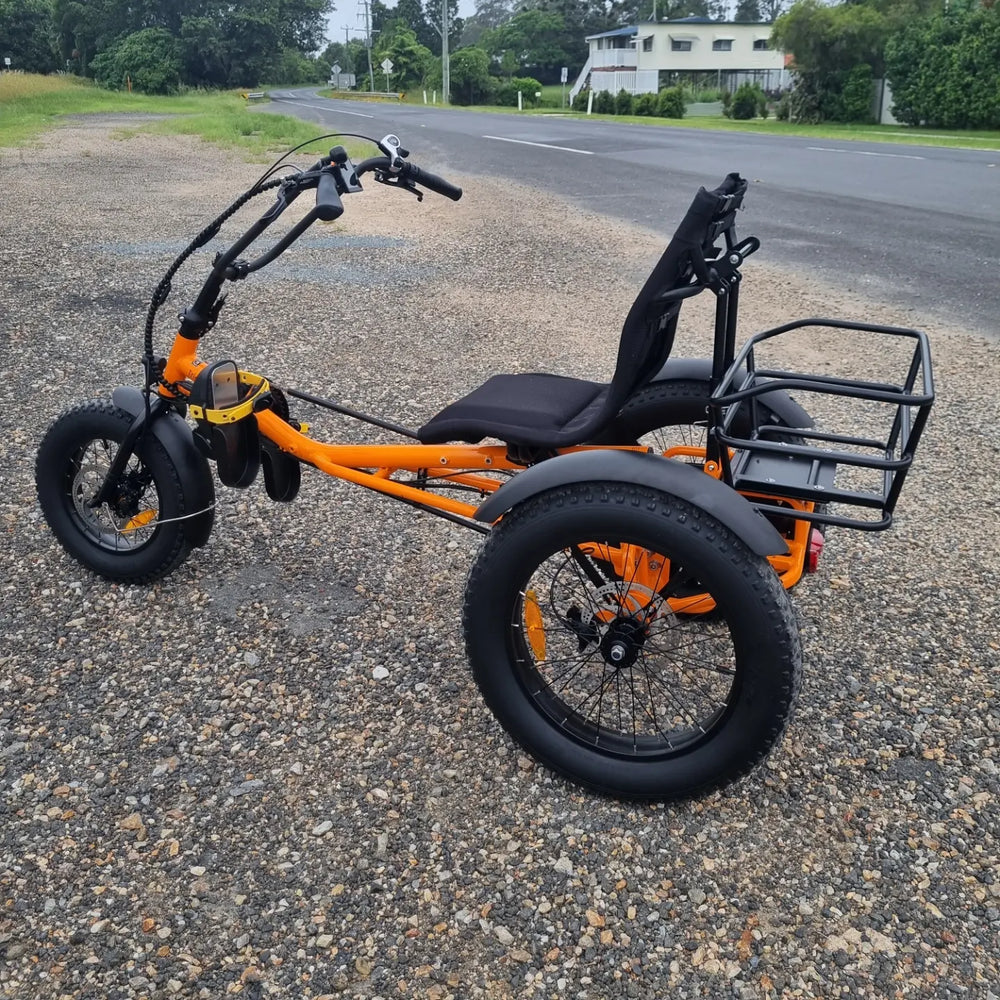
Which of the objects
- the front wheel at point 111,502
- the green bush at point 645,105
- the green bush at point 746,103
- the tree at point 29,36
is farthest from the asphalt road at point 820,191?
the tree at point 29,36

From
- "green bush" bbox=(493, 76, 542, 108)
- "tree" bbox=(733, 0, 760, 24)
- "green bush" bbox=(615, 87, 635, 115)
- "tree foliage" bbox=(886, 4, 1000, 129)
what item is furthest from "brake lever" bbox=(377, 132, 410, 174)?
"tree" bbox=(733, 0, 760, 24)

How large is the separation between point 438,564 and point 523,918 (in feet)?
5.60

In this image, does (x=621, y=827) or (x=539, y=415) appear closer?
(x=621, y=827)

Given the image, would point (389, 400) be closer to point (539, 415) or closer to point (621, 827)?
point (539, 415)

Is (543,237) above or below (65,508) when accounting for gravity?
above

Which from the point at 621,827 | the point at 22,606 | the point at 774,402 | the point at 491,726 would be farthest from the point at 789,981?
the point at 22,606

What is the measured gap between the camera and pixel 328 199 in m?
2.57

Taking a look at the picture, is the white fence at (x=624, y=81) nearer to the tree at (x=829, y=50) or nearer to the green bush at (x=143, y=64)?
the green bush at (x=143, y=64)

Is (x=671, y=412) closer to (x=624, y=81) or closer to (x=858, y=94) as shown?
(x=858, y=94)

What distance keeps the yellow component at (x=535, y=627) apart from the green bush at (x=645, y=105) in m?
40.2

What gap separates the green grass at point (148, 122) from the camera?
19.2 meters

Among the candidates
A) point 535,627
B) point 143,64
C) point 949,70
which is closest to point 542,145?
point 949,70

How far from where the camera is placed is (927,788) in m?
2.54

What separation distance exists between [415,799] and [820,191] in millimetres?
12128
